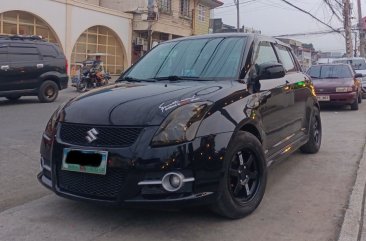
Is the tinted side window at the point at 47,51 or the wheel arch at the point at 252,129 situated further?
the tinted side window at the point at 47,51

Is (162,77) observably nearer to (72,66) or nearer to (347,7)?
(72,66)

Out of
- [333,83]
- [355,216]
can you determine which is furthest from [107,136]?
[333,83]

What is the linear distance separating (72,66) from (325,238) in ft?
79.7

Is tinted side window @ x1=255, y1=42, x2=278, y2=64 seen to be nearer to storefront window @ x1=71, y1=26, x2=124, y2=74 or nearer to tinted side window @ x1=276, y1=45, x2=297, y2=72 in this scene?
tinted side window @ x1=276, y1=45, x2=297, y2=72

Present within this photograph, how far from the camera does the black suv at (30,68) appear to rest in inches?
533

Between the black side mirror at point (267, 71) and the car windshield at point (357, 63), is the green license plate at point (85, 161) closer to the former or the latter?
the black side mirror at point (267, 71)

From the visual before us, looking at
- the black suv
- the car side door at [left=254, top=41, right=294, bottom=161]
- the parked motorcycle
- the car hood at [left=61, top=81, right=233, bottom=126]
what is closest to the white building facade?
the parked motorcycle

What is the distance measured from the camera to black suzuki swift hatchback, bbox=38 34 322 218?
366cm

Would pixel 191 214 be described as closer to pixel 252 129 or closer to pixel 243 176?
pixel 243 176

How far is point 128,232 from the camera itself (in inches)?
154

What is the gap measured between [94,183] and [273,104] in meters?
2.21

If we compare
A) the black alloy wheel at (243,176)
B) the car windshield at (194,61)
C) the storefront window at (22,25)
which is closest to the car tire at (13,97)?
the storefront window at (22,25)

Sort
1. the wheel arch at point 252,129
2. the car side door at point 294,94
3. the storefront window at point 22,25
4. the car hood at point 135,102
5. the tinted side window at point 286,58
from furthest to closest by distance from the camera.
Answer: the storefront window at point 22,25
the tinted side window at point 286,58
the car side door at point 294,94
the wheel arch at point 252,129
the car hood at point 135,102

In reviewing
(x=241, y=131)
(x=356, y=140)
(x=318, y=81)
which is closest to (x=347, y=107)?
(x=318, y=81)
